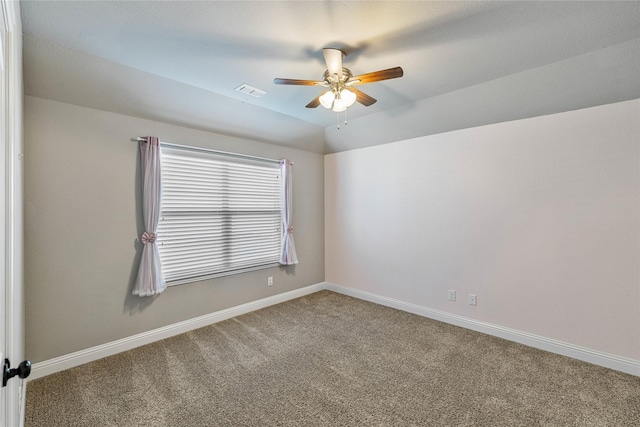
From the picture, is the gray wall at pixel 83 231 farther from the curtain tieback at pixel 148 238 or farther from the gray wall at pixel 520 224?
the gray wall at pixel 520 224

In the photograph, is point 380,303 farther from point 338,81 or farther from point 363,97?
point 338,81

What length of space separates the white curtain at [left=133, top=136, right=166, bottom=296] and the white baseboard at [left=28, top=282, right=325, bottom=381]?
486mm

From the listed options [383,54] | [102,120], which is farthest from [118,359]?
[383,54]

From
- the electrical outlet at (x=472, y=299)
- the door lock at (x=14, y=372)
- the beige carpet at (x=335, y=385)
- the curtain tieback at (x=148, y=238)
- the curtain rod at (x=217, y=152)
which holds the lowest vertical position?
the beige carpet at (x=335, y=385)

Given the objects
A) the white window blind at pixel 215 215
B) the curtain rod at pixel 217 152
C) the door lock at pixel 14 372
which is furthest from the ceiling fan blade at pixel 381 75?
the door lock at pixel 14 372

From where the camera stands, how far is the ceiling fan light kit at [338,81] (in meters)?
2.16

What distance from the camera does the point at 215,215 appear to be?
3.67 meters

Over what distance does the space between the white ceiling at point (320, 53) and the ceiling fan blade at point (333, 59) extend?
0.13 meters

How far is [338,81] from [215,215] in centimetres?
225

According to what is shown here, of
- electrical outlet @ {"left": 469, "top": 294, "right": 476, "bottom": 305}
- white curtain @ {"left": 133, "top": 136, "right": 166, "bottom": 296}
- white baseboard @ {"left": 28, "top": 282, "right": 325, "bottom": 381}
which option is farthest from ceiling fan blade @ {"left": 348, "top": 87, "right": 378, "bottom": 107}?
white baseboard @ {"left": 28, "top": 282, "right": 325, "bottom": 381}

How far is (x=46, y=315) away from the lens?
2.53m

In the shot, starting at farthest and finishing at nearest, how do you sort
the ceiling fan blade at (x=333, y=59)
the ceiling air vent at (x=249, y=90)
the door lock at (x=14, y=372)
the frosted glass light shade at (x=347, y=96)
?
the ceiling air vent at (x=249, y=90), the frosted glass light shade at (x=347, y=96), the ceiling fan blade at (x=333, y=59), the door lock at (x=14, y=372)

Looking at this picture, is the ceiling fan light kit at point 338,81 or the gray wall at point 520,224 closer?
the ceiling fan light kit at point 338,81

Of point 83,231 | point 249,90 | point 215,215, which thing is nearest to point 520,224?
point 249,90
